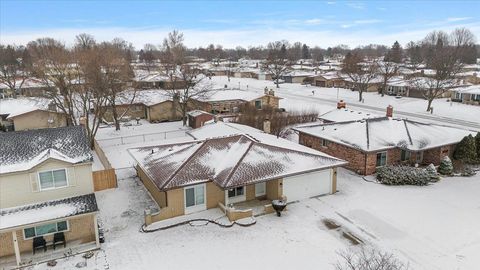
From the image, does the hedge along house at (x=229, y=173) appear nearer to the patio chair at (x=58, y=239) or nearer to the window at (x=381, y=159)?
the patio chair at (x=58, y=239)

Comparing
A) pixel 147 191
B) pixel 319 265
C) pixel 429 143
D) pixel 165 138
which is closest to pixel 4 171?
pixel 147 191

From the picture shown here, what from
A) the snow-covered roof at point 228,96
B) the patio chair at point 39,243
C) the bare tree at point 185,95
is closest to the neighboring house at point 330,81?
the snow-covered roof at point 228,96

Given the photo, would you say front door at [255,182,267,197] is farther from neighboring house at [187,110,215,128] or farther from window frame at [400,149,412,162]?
neighboring house at [187,110,215,128]

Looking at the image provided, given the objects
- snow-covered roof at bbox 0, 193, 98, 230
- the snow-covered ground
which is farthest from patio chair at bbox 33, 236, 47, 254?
the snow-covered ground

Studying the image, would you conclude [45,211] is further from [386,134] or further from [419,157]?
[419,157]

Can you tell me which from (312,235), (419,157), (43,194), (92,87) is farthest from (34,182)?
(419,157)
